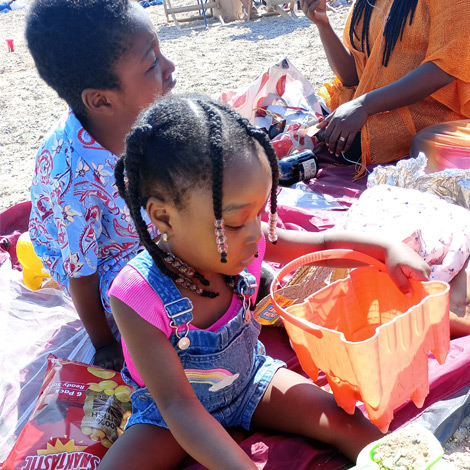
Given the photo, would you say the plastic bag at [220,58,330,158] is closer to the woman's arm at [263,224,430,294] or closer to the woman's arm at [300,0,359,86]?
the woman's arm at [300,0,359,86]

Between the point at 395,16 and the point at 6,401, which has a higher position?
the point at 395,16

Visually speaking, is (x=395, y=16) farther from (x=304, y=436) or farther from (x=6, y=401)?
(x=6, y=401)

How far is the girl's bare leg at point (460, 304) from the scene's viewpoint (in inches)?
74.4

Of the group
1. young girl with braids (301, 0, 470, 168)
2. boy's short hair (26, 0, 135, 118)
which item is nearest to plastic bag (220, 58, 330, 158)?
young girl with braids (301, 0, 470, 168)

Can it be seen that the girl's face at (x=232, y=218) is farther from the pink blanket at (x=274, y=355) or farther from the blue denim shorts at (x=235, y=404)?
the pink blanket at (x=274, y=355)

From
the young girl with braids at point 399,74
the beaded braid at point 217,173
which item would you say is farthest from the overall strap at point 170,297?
the young girl with braids at point 399,74

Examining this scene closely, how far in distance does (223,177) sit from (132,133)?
230 mm

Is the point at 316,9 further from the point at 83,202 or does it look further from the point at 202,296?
the point at 202,296

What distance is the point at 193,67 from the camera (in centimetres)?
679

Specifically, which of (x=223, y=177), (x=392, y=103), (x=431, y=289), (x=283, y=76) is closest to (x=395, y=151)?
(x=392, y=103)

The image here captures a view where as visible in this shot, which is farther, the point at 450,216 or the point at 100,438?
the point at 450,216

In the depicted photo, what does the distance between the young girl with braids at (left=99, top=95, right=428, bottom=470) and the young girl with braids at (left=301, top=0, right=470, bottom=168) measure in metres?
1.53

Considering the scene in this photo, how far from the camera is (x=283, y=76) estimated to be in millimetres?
3656

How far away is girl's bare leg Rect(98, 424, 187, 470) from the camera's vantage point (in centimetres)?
139
